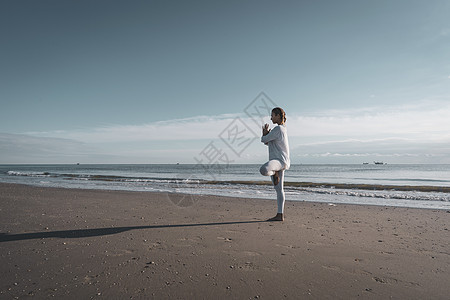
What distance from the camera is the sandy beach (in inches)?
97.0

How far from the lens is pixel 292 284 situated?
2.60 metres

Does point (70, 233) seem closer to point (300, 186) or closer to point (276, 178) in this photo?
point (276, 178)

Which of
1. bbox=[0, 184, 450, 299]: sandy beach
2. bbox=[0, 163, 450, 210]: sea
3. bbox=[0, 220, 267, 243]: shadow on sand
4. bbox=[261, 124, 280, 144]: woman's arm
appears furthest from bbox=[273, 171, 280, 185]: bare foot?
bbox=[0, 163, 450, 210]: sea

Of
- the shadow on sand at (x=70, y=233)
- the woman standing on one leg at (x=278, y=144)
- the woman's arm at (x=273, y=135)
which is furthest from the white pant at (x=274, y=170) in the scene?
the shadow on sand at (x=70, y=233)

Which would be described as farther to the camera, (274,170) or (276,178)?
(276,178)

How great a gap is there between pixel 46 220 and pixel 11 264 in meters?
2.74

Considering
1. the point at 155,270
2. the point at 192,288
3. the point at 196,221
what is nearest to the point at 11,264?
the point at 155,270

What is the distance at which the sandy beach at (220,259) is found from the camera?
8.09 feet

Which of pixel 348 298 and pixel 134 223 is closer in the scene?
pixel 348 298

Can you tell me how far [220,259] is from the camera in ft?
10.8

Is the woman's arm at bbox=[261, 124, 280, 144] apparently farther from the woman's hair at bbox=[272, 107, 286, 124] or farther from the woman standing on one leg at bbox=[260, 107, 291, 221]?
the woman's hair at bbox=[272, 107, 286, 124]

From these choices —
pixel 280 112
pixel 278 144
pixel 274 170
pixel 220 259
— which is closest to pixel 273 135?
pixel 278 144

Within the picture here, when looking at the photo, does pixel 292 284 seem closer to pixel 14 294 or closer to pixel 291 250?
pixel 291 250

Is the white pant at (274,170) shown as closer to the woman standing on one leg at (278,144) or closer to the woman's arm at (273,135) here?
the woman standing on one leg at (278,144)
